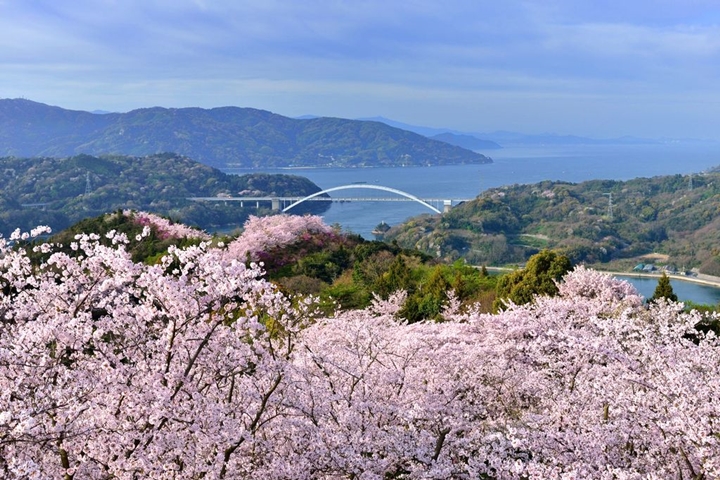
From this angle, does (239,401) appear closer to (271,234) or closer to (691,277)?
(271,234)

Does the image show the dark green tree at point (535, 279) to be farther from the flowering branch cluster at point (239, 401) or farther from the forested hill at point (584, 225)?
the forested hill at point (584, 225)

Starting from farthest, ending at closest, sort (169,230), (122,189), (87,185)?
(122,189) < (87,185) < (169,230)


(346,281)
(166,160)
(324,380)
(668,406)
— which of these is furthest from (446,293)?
(166,160)

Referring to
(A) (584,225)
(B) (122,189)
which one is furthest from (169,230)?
(B) (122,189)

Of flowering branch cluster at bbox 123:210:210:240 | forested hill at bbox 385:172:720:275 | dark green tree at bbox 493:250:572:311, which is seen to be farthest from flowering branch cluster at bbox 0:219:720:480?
forested hill at bbox 385:172:720:275

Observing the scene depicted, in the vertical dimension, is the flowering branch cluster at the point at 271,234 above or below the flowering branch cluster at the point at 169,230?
above

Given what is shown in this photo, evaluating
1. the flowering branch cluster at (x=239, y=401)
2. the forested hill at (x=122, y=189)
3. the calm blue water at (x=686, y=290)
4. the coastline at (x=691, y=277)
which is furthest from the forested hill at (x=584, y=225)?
the flowering branch cluster at (x=239, y=401)

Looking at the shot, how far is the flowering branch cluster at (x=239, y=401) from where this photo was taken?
519 cm

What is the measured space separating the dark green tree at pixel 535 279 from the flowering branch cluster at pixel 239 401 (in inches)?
401

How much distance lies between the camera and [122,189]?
11481cm

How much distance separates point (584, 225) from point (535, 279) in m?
69.9

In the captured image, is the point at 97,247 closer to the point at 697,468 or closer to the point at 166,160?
the point at 697,468

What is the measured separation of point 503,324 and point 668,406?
240 inches

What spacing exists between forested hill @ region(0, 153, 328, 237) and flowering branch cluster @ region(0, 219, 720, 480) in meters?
81.9
